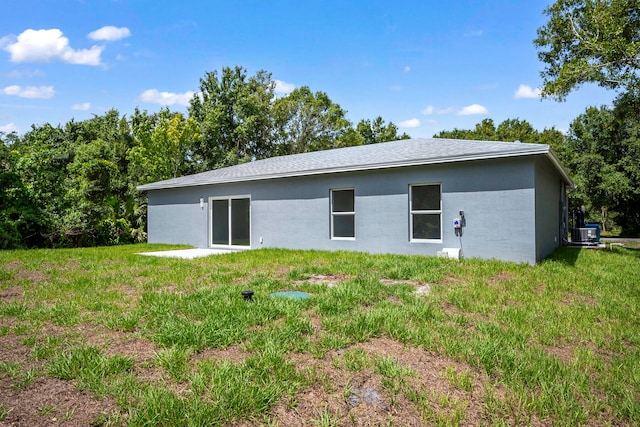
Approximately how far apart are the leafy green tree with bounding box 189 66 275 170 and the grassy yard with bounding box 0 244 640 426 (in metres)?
19.5

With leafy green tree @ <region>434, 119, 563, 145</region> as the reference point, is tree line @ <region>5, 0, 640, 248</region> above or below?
below

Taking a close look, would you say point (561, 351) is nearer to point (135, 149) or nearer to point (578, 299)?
point (578, 299)

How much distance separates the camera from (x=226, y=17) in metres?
11.9

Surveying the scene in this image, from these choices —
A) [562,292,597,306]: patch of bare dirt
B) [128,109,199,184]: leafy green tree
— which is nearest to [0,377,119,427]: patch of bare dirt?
[562,292,597,306]: patch of bare dirt

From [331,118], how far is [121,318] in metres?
26.9

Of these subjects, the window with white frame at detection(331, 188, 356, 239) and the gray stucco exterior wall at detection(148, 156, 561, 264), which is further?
the window with white frame at detection(331, 188, 356, 239)

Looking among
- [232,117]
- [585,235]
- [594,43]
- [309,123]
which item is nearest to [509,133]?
[309,123]

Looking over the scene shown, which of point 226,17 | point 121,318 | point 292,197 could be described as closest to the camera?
point 121,318

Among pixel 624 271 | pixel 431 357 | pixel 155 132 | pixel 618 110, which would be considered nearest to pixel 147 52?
pixel 155 132

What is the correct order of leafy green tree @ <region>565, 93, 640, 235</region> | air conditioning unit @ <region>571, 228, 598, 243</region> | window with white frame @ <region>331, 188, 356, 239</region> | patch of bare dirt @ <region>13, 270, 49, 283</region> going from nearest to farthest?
patch of bare dirt @ <region>13, 270, 49, 283</region> < window with white frame @ <region>331, 188, 356, 239</region> < air conditioning unit @ <region>571, 228, 598, 243</region> < leafy green tree @ <region>565, 93, 640, 235</region>

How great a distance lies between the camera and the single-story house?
7789 mm

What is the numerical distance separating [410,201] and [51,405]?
26.1ft

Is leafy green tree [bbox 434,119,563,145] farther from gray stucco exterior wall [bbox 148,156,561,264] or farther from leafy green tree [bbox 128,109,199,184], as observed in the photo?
leafy green tree [bbox 128,109,199,184]

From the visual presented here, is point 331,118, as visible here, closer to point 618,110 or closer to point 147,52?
point 147,52
